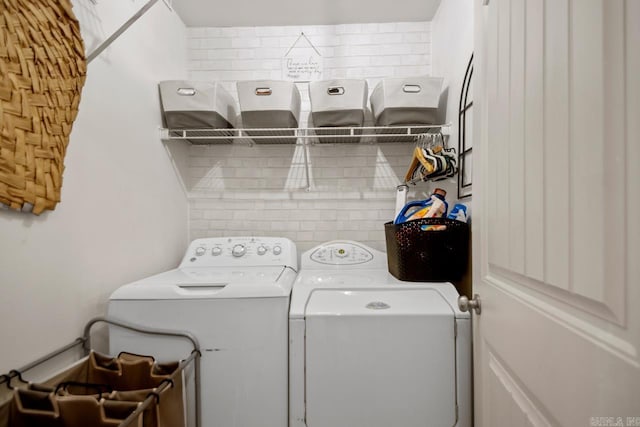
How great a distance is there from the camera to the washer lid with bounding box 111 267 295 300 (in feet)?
4.01

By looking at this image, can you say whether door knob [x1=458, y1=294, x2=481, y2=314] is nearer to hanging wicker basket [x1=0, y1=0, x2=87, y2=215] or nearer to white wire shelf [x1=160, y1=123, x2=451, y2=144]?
white wire shelf [x1=160, y1=123, x2=451, y2=144]

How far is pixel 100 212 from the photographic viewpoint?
1.31 metres

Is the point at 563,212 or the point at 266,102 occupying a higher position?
the point at 266,102

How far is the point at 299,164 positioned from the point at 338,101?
0.57m

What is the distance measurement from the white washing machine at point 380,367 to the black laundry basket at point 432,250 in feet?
0.81

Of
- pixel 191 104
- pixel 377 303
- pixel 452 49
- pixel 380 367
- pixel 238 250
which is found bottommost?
pixel 380 367

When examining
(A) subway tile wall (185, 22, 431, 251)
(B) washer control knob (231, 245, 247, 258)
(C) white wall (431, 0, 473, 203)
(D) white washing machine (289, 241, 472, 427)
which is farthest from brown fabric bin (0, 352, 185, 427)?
(C) white wall (431, 0, 473, 203)

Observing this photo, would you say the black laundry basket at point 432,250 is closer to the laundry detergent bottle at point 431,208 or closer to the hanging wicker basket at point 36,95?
the laundry detergent bottle at point 431,208

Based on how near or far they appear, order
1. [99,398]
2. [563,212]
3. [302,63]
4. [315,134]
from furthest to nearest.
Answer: [302,63], [315,134], [99,398], [563,212]

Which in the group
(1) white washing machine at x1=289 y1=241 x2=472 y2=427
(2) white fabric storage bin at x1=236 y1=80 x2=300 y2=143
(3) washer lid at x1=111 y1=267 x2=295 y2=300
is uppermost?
(2) white fabric storage bin at x1=236 y1=80 x2=300 y2=143

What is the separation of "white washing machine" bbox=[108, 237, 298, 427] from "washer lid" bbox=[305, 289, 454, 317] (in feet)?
0.51

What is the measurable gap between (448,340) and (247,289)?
0.79m

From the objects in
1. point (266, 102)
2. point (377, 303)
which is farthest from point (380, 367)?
point (266, 102)

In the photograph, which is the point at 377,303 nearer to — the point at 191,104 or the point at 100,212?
the point at 100,212
